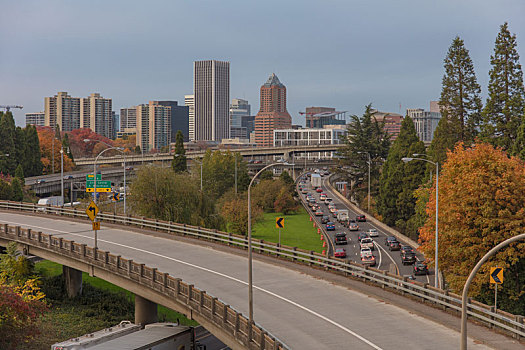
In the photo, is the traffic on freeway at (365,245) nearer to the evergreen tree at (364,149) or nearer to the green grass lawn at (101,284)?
the evergreen tree at (364,149)

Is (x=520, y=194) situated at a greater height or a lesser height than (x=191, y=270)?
greater

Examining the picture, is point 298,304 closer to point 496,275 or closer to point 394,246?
point 496,275

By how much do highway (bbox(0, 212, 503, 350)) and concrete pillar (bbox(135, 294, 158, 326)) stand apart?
2.11 meters

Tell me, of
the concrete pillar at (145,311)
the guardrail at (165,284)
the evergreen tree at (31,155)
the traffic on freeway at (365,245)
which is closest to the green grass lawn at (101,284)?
the guardrail at (165,284)

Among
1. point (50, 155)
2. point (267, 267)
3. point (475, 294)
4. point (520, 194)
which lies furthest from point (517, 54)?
point (50, 155)

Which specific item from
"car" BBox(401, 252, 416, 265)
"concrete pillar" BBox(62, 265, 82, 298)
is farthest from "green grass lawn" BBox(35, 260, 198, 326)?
"car" BBox(401, 252, 416, 265)

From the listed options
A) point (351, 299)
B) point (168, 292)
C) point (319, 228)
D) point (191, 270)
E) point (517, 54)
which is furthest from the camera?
point (319, 228)

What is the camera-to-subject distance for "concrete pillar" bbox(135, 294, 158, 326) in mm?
32969

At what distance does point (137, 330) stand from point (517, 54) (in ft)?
156

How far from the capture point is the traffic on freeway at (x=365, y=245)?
2221 inches

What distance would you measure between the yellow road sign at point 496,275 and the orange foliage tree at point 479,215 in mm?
3577

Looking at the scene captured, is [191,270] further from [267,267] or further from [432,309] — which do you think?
[432,309]

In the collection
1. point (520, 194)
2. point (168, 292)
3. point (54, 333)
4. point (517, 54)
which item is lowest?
point (54, 333)

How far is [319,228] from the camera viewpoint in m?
80.4
